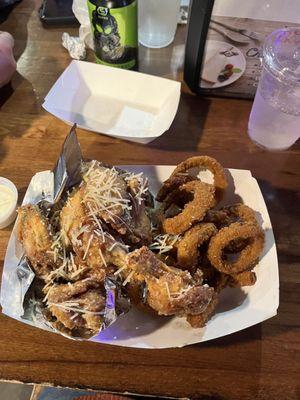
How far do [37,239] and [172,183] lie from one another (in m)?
0.34

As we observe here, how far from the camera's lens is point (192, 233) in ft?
2.72

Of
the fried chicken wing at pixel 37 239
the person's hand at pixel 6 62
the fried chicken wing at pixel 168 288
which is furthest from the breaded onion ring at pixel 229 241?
the person's hand at pixel 6 62

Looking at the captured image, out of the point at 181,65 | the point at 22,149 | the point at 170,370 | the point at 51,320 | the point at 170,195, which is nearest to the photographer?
the point at 51,320

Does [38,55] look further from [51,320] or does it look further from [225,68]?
[51,320]

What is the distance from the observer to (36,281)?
77 cm

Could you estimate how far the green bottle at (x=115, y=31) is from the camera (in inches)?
46.0

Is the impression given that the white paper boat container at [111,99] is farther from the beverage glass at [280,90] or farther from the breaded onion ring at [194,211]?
the breaded onion ring at [194,211]

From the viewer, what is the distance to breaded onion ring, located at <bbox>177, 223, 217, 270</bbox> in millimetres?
818

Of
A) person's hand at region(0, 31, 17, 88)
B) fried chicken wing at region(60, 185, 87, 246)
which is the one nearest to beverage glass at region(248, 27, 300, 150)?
fried chicken wing at region(60, 185, 87, 246)

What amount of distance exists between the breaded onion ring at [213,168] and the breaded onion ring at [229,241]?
0.48 feet

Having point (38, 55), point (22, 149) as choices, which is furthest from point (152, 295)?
point (38, 55)

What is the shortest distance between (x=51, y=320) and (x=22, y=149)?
2.22 ft

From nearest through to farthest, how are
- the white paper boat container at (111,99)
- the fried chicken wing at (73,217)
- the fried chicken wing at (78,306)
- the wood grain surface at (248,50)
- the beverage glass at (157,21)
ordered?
the fried chicken wing at (78,306) < the fried chicken wing at (73,217) < the wood grain surface at (248,50) < the white paper boat container at (111,99) < the beverage glass at (157,21)

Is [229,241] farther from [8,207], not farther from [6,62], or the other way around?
[6,62]
